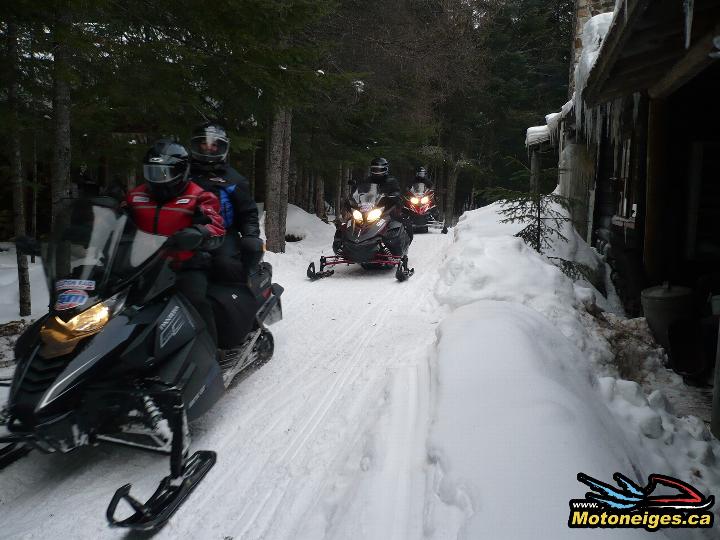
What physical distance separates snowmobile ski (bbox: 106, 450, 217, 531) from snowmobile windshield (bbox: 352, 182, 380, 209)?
6.12 meters

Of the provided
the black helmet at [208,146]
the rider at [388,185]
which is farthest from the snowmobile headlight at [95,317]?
the rider at [388,185]

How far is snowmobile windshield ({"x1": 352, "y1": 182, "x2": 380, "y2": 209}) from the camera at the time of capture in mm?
8734

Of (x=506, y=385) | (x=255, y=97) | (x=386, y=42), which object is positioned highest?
(x=386, y=42)

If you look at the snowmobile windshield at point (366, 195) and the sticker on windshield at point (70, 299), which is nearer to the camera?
the sticker on windshield at point (70, 299)

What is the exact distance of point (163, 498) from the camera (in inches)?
102

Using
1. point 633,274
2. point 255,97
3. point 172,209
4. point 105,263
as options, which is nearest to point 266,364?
point 172,209

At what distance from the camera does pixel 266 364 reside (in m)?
4.65

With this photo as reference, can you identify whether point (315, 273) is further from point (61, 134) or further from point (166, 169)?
point (166, 169)

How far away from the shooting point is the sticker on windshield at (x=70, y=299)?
103 inches

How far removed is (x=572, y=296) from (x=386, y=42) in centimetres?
787

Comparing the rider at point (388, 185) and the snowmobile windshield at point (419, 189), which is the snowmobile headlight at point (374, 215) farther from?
the snowmobile windshield at point (419, 189)

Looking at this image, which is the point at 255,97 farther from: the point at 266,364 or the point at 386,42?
the point at 386,42

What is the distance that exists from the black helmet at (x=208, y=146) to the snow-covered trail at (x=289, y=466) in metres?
1.77

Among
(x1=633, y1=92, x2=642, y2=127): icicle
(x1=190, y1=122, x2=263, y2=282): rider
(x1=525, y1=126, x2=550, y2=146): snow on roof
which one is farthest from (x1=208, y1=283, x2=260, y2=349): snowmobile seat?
(x1=525, y1=126, x2=550, y2=146): snow on roof
